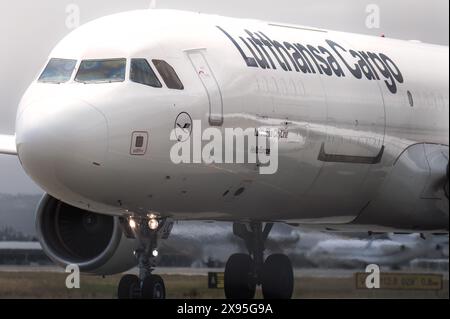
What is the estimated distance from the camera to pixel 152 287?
54.4 feet

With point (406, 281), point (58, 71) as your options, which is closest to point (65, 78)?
point (58, 71)

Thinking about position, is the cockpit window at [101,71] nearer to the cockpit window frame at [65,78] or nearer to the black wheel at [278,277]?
the cockpit window frame at [65,78]

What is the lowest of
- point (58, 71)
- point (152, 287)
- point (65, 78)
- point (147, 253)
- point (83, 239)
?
point (152, 287)

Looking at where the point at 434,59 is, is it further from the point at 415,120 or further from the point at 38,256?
the point at 38,256

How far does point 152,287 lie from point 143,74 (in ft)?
7.73

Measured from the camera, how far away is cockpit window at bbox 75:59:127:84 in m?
15.6

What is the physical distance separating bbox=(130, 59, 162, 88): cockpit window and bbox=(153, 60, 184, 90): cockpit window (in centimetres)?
9

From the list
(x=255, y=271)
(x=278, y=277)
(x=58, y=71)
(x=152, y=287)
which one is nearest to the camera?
(x=58, y=71)

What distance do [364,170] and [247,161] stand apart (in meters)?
2.04

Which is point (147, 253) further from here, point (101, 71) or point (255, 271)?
point (255, 271)

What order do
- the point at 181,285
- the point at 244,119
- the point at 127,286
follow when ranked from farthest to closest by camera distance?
1. the point at 181,285
2. the point at 127,286
3. the point at 244,119

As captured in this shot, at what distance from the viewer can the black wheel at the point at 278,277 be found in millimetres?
20031

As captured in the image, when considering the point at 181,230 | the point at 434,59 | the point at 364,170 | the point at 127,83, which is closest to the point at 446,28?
the point at 434,59

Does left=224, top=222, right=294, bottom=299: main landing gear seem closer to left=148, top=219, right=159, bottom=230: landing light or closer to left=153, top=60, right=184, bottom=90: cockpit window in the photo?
left=148, top=219, right=159, bottom=230: landing light
